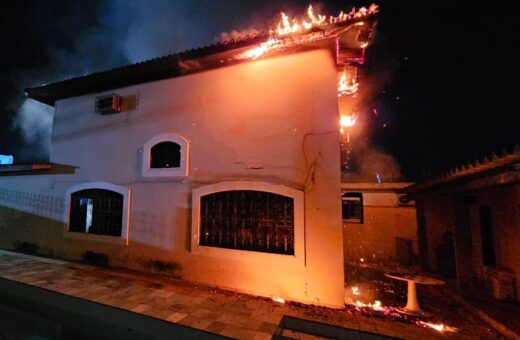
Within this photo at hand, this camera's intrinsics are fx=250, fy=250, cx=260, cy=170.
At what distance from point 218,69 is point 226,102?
1.00 meters

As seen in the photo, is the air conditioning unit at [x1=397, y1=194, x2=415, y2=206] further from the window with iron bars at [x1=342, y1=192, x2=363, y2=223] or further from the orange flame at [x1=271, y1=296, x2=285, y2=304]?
the orange flame at [x1=271, y1=296, x2=285, y2=304]

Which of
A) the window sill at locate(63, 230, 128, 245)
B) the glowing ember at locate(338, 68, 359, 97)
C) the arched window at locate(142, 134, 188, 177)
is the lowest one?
the window sill at locate(63, 230, 128, 245)

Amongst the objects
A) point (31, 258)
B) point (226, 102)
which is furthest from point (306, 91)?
point (31, 258)

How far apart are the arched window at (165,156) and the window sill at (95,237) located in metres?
2.13

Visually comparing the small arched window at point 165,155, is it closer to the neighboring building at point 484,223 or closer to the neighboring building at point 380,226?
the neighboring building at point 484,223

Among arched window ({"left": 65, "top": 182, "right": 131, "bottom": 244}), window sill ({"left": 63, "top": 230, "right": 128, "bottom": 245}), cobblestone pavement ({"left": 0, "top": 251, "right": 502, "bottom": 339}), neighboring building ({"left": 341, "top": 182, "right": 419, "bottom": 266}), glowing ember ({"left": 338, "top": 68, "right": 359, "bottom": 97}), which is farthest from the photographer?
neighboring building ({"left": 341, "top": 182, "right": 419, "bottom": 266})

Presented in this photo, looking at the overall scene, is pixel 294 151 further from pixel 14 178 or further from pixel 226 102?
pixel 14 178

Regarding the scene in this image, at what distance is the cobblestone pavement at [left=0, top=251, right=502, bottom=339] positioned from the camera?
432 centimetres

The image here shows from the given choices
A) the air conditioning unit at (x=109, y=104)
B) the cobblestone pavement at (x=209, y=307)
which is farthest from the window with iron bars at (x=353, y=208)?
the air conditioning unit at (x=109, y=104)

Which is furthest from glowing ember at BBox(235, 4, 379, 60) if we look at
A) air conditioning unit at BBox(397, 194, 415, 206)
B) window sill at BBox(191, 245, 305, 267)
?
air conditioning unit at BBox(397, 194, 415, 206)

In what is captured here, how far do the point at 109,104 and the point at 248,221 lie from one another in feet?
19.0

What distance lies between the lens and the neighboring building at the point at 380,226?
1173 centimetres

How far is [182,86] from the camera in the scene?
7.17 m

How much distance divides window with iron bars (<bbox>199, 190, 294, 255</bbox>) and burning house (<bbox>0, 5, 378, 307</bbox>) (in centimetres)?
3
